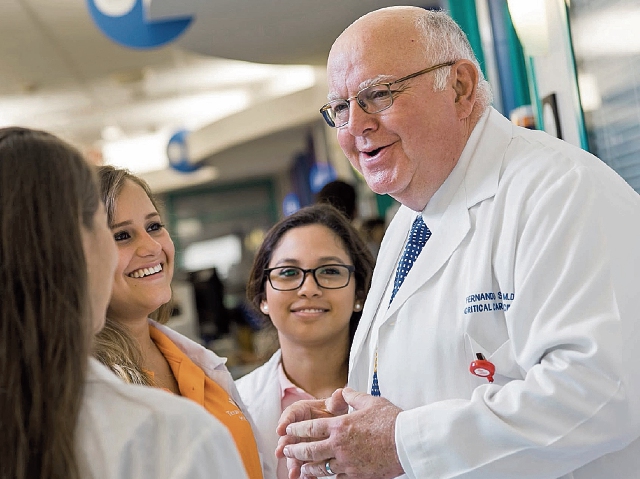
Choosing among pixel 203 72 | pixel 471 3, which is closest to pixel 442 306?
pixel 471 3

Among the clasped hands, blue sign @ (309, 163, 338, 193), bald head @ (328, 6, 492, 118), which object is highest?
blue sign @ (309, 163, 338, 193)

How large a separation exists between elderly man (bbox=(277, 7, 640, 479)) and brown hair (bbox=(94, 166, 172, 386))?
415 mm

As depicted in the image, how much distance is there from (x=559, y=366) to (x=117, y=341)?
1.15 m

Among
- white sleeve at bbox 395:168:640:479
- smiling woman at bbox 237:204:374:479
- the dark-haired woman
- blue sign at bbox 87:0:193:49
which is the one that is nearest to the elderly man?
white sleeve at bbox 395:168:640:479

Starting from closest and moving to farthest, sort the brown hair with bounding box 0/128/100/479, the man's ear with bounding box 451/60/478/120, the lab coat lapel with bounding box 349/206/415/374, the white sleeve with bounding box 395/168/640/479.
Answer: the brown hair with bounding box 0/128/100/479, the white sleeve with bounding box 395/168/640/479, the man's ear with bounding box 451/60/478/120, the lab coat lapel with bounding box 349/206/415/374

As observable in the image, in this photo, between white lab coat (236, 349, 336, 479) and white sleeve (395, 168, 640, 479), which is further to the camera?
white lab coat (236, 349, 336, 479)

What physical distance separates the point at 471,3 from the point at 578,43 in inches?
61.6

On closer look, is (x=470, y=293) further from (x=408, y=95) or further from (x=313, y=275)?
(x=313, y=275)

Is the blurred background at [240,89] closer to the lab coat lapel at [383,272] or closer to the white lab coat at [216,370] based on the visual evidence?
the white lab coat at [216,370]

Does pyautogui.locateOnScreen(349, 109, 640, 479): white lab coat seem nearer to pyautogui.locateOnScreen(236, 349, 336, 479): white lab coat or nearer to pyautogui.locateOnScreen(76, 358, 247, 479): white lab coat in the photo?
pyautogui.locateOnScreen(76, 358, 247, 479): white lab coat

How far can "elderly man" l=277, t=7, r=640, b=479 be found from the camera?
1386 mm

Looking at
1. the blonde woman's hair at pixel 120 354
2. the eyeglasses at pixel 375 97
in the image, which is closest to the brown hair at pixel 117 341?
the blonde woman's hair at pixel 120 354

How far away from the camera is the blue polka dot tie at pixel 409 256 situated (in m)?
1.87

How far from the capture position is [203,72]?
10.5 meters
